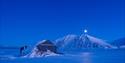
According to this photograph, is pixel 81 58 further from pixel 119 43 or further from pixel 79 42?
pixel 119 43

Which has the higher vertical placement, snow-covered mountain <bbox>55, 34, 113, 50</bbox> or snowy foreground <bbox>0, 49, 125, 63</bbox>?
snow-covered mountain <bbox>55, 34, 113, 50</bbox>

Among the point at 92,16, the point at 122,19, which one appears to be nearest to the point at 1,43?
the point at 92,16

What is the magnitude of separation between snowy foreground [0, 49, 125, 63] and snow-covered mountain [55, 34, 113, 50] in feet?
0.17

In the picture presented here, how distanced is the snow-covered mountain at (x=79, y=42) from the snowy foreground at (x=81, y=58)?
5 cm

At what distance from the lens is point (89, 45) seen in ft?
8.26

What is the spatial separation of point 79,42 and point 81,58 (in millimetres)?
142

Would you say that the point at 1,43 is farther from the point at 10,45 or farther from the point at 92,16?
the point at 92,16

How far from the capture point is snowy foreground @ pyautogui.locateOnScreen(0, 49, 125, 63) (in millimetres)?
2516

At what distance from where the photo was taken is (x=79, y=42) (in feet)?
8.19

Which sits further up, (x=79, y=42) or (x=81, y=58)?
(x=79, y=42)

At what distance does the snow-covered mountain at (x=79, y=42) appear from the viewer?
2.49 m

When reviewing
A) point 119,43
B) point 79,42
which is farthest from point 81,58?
point 119,43

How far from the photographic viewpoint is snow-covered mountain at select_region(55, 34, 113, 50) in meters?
2.49

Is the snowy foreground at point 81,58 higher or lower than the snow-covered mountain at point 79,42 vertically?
lower
